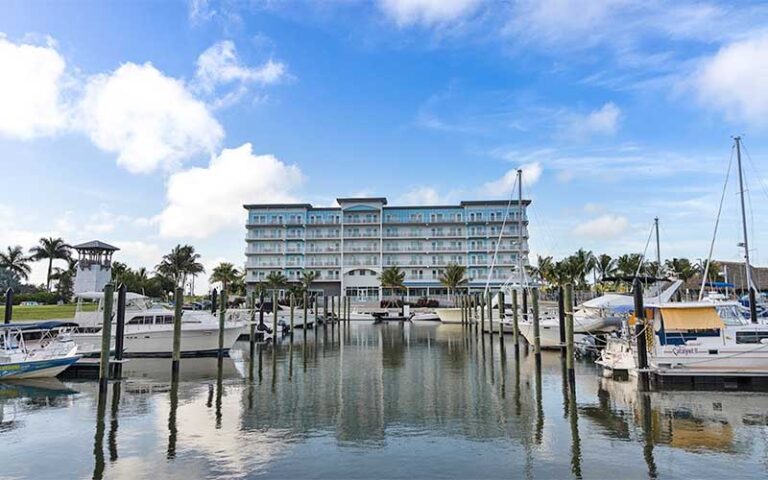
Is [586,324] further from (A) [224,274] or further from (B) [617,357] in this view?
→ (A) [224,274]

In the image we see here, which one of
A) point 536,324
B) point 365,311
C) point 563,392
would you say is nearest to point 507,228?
point 365,311

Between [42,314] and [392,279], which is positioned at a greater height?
[392,279]

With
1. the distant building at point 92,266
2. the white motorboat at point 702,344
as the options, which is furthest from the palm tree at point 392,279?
the white motorboat at point 702,344

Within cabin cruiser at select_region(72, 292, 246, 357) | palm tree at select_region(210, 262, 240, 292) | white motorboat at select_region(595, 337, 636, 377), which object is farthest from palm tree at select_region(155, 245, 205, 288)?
white motorboat at select_region(595, 337, 636, 377)

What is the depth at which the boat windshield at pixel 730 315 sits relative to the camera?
2336cm

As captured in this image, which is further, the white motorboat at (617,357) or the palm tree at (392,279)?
the palm tree at (392,279)

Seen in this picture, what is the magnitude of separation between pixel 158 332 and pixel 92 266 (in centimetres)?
3484

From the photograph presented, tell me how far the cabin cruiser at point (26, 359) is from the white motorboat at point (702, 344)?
2503 centimetres

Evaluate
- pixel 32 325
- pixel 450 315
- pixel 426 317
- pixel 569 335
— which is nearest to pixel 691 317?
pixel 569 335

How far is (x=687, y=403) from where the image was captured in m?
18.2

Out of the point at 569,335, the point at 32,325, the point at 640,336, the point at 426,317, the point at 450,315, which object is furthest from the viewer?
the point at 426,317

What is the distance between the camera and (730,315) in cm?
2391

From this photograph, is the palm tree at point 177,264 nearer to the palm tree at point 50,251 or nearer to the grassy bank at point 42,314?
the palm tree at point 50,251

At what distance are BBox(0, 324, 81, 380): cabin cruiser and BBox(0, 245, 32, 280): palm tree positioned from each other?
74.6m
